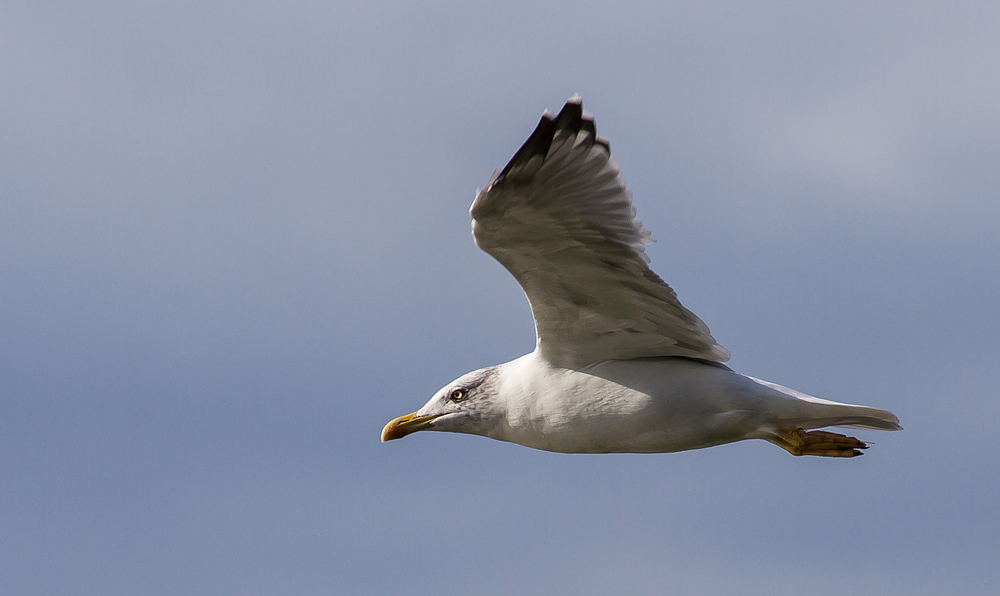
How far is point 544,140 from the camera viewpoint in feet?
26.0

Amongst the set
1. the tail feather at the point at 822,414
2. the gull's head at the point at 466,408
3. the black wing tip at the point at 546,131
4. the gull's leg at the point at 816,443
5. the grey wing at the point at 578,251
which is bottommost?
the gull's leg at the point at 816,443

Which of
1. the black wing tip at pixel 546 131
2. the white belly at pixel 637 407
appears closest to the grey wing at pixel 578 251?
the black wing tip at pixel 546 131

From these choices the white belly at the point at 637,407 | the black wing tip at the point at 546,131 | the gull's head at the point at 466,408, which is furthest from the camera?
the gull's head at the point at 466,408

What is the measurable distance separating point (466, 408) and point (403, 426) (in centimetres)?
79

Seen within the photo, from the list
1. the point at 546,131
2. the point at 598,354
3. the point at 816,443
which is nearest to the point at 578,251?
the point at 546,131

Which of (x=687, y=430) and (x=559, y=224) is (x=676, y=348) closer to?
(x=687, y=430)

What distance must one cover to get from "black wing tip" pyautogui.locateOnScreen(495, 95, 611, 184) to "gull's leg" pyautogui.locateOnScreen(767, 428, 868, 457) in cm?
307

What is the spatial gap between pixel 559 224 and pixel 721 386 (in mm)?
1908

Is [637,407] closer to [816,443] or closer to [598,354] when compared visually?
[598,354]

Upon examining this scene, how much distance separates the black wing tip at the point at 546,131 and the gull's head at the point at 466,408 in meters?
2.35

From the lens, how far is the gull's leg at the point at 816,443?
9.30m

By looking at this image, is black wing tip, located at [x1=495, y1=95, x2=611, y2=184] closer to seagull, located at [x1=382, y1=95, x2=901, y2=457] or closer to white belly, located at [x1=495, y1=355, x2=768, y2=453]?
seagull, located at [x1=382, y1=95, x2=901, y2=457]

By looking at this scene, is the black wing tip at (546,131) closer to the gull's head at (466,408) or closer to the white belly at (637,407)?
the white belly at (637,407)

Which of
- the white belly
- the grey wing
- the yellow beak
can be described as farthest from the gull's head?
the grey wing
